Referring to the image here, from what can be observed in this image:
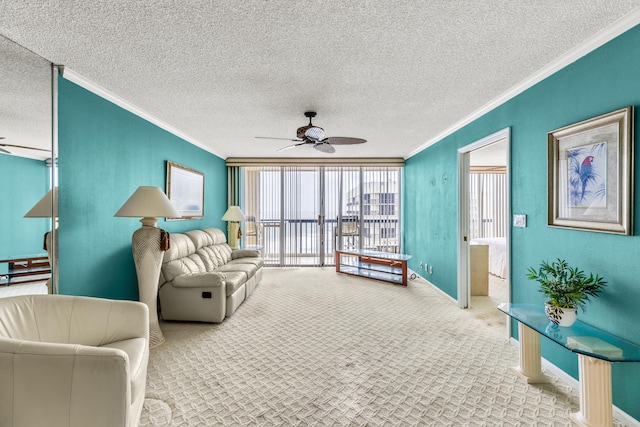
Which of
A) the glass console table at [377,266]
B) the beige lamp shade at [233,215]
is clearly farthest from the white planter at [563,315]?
the beige lamp shade at [233,215]

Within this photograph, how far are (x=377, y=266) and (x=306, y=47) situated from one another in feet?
15.3

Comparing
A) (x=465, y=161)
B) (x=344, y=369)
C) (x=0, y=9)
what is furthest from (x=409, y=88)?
(x=0, y=9)

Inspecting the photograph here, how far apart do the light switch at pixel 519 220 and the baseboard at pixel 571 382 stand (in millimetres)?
1126

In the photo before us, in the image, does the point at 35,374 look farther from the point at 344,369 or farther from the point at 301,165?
the point at 301,165

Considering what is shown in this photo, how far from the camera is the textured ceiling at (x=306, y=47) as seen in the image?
1660 millimetres

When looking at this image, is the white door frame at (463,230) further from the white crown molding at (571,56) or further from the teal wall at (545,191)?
the white crown molding at (571,56)

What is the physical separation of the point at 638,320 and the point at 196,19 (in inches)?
123

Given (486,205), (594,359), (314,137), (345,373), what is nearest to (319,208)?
(314,137)

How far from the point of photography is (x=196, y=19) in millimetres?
1732

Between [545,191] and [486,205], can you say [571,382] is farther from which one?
[486,205]

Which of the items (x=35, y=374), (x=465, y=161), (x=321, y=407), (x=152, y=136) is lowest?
(x=321, y=407)

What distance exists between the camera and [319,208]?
6.79m

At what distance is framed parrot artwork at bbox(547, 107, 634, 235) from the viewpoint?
176 centimetres

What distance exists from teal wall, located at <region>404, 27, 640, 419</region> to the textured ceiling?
0.69 feet
